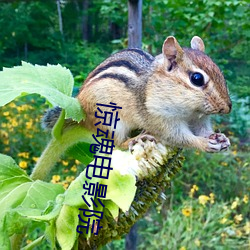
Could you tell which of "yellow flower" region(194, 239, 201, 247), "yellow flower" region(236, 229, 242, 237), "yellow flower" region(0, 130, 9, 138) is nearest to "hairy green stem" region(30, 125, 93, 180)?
"yellow flower" region(194, 239, 201, 247)

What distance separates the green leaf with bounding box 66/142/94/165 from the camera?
2.33ft

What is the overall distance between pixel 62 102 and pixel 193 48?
29 centimetres

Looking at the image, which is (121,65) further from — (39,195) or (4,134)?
(4,134)

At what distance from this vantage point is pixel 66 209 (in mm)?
514

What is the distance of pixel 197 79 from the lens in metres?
0.74

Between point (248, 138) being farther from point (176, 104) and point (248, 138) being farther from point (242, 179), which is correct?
point (176, 104)

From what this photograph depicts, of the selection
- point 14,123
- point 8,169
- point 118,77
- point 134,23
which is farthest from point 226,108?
point 14,123

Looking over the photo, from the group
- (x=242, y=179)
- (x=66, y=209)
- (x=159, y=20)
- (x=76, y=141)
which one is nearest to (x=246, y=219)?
(x=242, y=179)

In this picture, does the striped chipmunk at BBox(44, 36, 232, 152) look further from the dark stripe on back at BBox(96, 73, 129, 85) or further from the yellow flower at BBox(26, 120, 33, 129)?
the yellow flower at BBox(26, 120, 33, 129)

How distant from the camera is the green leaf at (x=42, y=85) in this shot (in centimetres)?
59

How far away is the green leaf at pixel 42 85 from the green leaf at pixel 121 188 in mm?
137

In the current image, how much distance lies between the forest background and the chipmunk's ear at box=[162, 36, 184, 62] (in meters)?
0.51

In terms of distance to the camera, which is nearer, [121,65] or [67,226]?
[67,226]

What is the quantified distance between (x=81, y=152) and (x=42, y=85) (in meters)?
0.14
